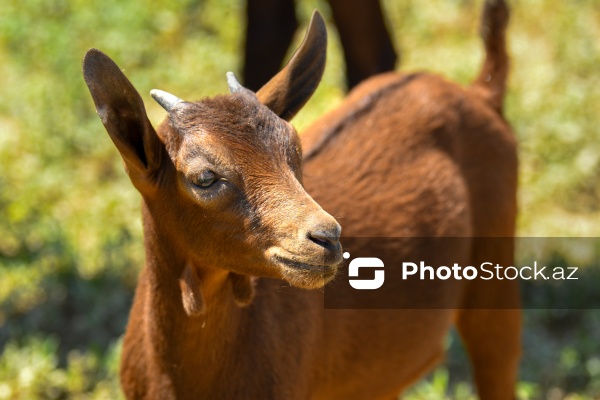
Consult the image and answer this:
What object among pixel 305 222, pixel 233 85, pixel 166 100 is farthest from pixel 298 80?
pixel 305 222

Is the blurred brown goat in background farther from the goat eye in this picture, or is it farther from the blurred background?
the goat eye

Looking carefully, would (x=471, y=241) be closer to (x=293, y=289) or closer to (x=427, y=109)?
(x=427, y=109)

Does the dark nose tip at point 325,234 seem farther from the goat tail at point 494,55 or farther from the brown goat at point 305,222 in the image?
the goat tail at point 494,55

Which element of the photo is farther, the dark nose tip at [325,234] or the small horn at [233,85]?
the small horn at [233,85]

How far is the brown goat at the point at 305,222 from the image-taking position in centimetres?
316

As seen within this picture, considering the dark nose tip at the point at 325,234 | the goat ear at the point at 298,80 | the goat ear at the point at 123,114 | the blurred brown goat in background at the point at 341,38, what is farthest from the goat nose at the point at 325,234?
the blurred brown goat in background at the point at 341,38

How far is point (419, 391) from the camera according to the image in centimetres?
546

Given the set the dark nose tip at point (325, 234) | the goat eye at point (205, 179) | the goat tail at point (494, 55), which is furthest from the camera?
the goat tail at point (494, 55)

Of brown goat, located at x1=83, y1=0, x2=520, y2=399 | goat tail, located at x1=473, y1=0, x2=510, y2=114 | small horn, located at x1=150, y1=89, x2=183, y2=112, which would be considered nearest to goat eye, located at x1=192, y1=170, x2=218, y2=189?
brown goat, located at x1=83, y1=0, x2=520, y2=399

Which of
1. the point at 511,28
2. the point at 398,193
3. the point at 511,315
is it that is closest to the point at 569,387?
the point at 511,315

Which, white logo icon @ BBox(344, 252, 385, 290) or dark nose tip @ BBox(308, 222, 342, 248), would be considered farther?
white logo icon @ BBox(344, 252, 385, 290)

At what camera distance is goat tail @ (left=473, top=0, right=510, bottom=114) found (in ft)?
16.3

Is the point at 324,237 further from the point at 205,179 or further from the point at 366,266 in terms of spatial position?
the point at 366,266

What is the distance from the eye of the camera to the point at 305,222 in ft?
9.95
